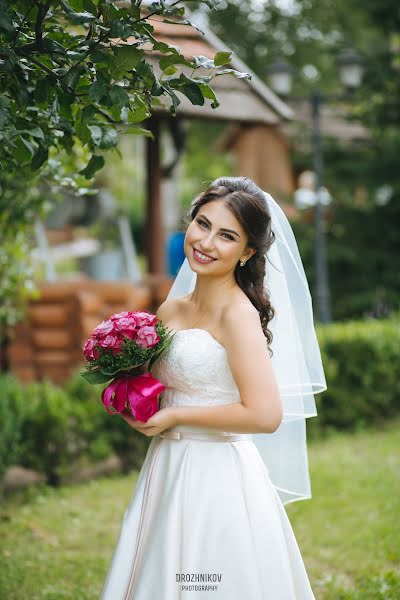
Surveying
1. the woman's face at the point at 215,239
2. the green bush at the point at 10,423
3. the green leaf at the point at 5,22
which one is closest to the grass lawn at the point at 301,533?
the green bush at the point at 10,423

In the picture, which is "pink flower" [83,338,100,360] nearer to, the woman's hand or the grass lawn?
the woman's hand

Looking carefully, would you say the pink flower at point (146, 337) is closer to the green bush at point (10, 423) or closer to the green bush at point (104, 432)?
the green bush at point (10, 423)

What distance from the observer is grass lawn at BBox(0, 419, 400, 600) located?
4531 mm

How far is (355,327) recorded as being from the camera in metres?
9.30

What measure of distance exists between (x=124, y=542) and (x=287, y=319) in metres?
1.12

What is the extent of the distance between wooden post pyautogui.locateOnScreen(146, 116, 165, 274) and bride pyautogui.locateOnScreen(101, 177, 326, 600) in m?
5.47

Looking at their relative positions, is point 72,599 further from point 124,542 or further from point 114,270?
point 114,270

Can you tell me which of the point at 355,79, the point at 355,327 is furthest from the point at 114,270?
the point at 355,79

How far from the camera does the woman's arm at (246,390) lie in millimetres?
2807

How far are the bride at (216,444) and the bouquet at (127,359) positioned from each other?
9cm

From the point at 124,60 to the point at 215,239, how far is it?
0.72m

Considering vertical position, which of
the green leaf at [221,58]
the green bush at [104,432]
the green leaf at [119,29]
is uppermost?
the green leaf at [119,29]

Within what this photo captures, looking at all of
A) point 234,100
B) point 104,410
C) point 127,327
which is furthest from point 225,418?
point 234,100

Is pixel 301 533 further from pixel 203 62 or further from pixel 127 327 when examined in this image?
pixel 203 62
